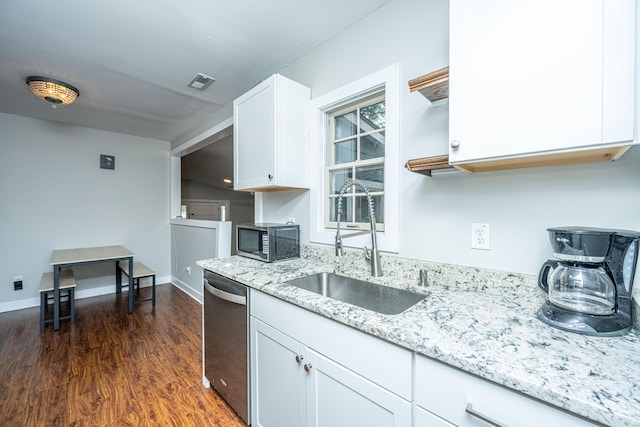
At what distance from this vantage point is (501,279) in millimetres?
1164

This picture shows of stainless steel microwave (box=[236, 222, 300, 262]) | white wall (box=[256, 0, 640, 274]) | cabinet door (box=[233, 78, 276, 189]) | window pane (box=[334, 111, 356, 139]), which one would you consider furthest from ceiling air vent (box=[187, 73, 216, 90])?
stainless steel microwave (box=[236, 222, 300, 262])

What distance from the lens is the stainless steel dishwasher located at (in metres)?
1.52

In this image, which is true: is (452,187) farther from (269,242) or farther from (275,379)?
(275,379)

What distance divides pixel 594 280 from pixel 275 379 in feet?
4.35

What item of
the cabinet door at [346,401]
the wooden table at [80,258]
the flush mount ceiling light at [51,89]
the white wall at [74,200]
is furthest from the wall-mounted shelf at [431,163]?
the white wall at [74,200]

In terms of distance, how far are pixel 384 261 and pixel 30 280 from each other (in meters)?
4.54

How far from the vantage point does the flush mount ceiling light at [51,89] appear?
91.4 inches

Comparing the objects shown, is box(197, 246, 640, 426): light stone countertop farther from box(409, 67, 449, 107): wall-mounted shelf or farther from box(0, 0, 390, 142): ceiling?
box(0, 0, 390, 142): ceiling

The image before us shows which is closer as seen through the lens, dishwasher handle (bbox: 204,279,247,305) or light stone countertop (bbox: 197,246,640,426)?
light stone countertop (bbox: 197,246,640,426)

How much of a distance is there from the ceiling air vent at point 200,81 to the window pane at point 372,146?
1570 mm

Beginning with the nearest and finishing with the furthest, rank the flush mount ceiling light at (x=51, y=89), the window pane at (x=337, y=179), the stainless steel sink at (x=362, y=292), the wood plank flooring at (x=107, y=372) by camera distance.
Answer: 1. the stainless steel sink at (x=362, y=292)
2. the wood plank flooring at (x=107, y=372)
3. the window pane at (x=337, y=179)
4. the flush mount ceiling light at (x=51, y=89)

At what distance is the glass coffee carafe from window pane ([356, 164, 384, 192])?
3.20ft

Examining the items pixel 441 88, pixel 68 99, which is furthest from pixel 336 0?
pixel 68 99

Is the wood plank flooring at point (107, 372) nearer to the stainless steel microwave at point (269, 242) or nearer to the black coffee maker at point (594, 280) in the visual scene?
the stainless steel microwave at point (269, 242)
